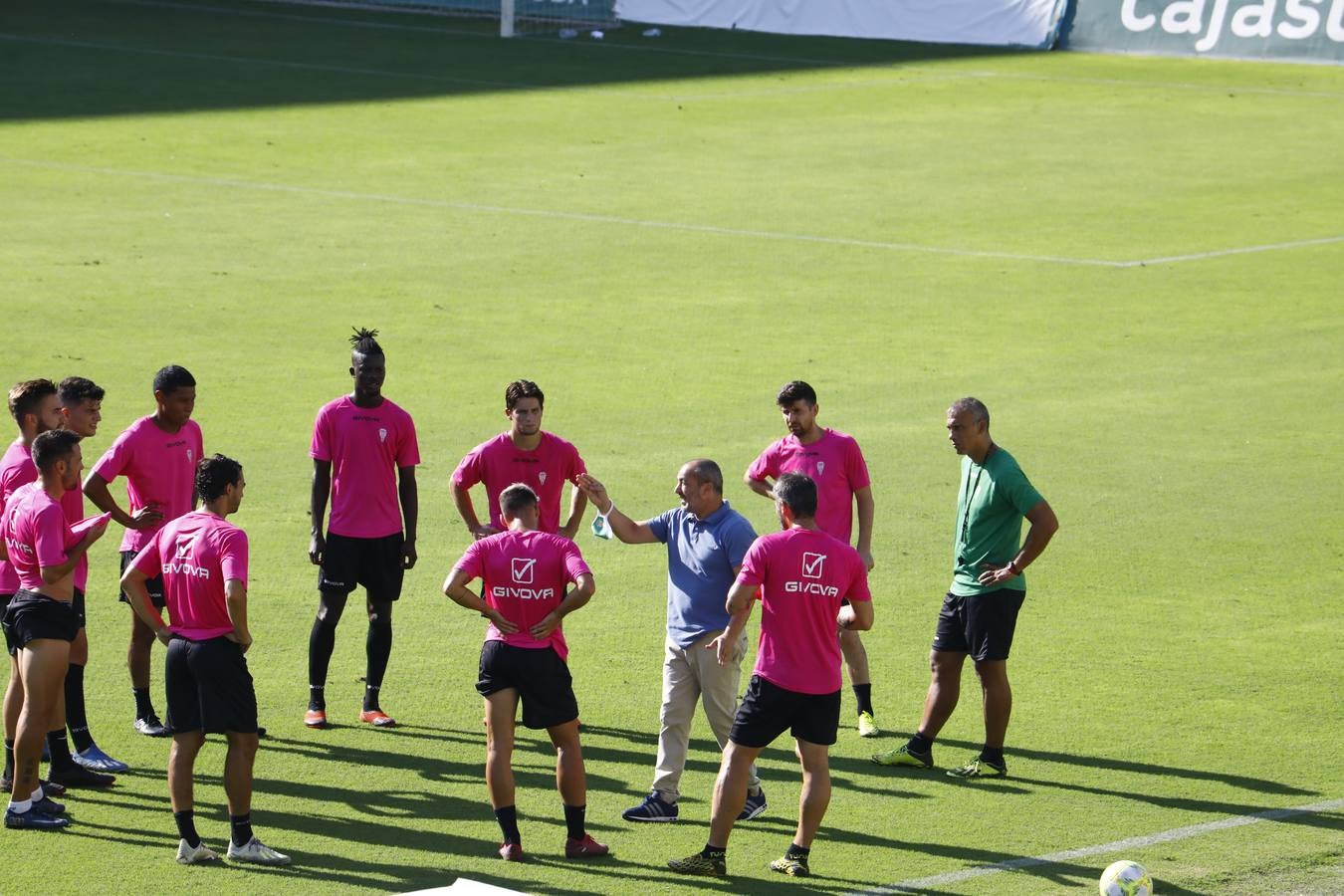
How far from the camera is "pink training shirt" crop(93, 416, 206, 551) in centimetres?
1043

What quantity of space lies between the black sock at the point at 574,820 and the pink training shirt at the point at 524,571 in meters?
0.84

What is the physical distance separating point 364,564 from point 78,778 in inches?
84.6

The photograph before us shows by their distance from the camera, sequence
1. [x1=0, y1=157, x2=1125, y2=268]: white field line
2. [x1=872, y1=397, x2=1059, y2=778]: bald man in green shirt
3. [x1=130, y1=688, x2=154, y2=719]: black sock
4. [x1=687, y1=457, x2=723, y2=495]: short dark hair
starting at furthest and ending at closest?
[x1=0, y1=157, x2=1125, y2=268]: white field line
[x1=130, y1=688, x2=154, y2=719]: black sock
[x1=872, y1=397, x2=1059, y2=778]: bald man in green shirt
[x1=687, y1=457, x2=723, y2=495]: short dark hair

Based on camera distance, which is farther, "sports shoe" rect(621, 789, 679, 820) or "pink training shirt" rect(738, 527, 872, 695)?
"sports shoe" rect(621, 789, 679, 820)

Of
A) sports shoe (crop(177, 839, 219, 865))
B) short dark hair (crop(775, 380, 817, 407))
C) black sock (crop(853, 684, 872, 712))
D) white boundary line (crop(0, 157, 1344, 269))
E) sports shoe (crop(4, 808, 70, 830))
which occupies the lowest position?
sports shoe (crop(177, 839, 219, 865))

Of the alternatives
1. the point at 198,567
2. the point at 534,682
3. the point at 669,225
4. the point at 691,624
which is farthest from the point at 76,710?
the point at 669,225

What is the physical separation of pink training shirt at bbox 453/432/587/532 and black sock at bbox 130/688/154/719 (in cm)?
226

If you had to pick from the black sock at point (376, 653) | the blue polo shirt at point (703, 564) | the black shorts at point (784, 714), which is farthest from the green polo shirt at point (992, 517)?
the black sock at point (376, 653)

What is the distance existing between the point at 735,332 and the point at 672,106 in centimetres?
1731

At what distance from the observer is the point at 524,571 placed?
9.08m

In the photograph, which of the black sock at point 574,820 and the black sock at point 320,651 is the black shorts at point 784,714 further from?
the black sock at point 320,651

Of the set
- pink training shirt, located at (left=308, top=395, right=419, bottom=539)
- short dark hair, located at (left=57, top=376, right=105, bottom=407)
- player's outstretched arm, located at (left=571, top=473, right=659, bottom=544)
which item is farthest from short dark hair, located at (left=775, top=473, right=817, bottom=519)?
short dark hair, located at (left=57, top=376, right=105, bottom=407)

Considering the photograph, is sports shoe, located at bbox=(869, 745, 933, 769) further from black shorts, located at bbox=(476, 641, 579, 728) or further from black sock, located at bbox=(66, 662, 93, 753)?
black sock, located at bbox=(66, 662, 93, 753)

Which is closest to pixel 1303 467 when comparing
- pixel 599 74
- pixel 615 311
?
pixel 615 311
